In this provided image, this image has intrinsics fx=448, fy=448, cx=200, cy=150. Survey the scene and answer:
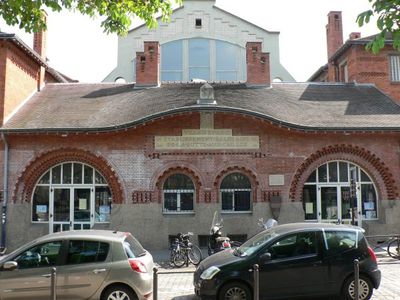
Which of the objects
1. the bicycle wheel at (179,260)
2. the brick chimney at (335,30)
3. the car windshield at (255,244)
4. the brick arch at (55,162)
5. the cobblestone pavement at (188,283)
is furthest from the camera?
the brick chimney at (335,30)

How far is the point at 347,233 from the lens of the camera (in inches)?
376

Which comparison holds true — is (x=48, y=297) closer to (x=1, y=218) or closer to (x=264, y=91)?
(x=1, y=218)

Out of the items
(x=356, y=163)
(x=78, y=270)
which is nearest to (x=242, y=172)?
(x=356, y=163)

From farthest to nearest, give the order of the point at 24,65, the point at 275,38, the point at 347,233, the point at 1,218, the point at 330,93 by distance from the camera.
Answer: the point at 275,38, the point at 330,93, the point at 24,65, the point at 1,218, the point at 347,233

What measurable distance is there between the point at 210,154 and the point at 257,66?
6502 mm

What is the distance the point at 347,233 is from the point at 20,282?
6581 mm

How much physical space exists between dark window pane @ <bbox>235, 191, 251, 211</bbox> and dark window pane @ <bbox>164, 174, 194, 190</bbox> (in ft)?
6.30

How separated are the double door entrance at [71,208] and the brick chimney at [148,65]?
677 centimetres

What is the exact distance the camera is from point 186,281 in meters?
11.9

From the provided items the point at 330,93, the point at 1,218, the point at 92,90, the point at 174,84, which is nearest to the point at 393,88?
the point at 330,93

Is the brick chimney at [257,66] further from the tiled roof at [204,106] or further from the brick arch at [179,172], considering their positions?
the brick arch at [179,172]

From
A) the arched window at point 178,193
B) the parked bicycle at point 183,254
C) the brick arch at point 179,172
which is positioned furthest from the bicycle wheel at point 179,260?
the arched window at point 178,193

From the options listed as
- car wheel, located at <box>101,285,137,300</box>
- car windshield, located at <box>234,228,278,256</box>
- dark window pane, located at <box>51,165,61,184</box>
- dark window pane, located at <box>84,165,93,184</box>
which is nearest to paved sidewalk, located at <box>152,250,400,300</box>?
car windshield, located at <box>234,228,278,256</box>

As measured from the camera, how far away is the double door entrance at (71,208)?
18.4 meters
